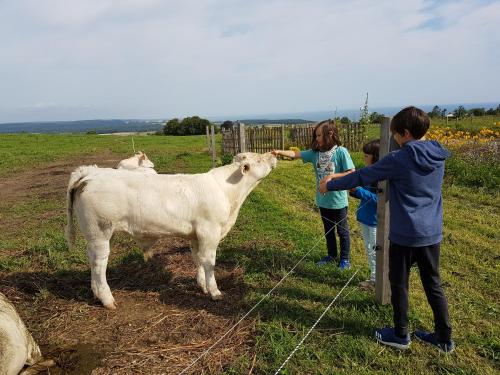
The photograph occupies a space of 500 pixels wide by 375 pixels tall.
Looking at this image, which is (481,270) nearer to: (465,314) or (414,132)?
(465,314)

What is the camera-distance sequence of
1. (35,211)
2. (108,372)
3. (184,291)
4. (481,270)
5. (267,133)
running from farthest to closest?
(267,133) → (35,211) → (481,270) → (184,291) → (108,372)

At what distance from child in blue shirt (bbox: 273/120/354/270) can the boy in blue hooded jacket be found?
6.07 ft

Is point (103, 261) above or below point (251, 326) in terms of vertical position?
above

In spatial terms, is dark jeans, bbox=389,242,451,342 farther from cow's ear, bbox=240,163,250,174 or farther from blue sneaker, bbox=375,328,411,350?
cow's ear, bbox=240,163,250,174

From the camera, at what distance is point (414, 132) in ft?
12.7

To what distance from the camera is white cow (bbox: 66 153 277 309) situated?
16.7 feet

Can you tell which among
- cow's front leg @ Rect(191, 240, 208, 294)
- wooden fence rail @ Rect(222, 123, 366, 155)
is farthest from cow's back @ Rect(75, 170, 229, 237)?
wooden fence rail @ Rect(222, 123, 366, 155)

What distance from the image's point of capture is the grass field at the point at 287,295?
4074mm

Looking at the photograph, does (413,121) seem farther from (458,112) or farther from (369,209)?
(458,112)

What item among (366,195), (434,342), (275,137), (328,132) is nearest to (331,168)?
(328,132)

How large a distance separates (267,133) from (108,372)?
18.3 metres

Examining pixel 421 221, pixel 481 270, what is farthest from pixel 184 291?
pixel 481 270

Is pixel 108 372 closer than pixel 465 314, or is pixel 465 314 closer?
pixel 108 372

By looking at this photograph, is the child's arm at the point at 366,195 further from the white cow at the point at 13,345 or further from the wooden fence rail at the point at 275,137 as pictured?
the wooden fence rail at the point at 275,137
